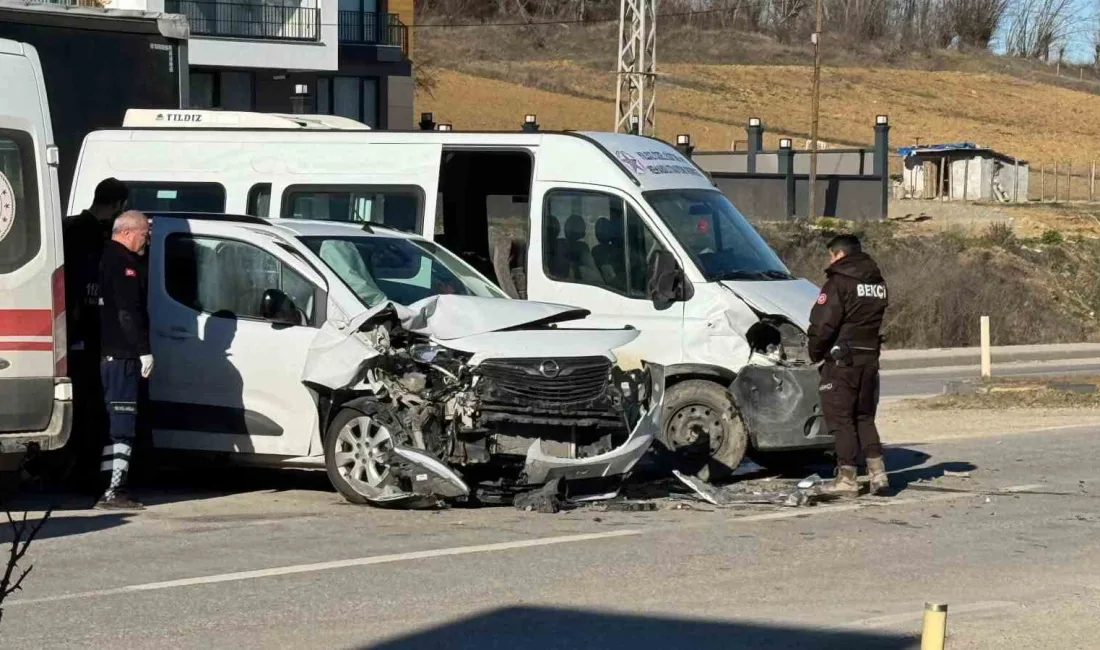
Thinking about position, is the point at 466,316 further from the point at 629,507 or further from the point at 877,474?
the point at 877,474

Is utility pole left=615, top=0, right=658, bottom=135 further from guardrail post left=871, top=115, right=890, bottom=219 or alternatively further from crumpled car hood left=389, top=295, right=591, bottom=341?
crumpled car hood left=389, top=295, right=591, bottom=341

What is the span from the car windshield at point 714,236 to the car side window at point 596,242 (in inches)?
9.7

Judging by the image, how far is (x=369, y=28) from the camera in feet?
161

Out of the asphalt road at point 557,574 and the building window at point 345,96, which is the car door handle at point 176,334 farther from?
the building window at point 345,96

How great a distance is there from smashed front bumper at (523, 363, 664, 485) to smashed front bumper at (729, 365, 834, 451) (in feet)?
3.96

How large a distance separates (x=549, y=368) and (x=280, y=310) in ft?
6.18

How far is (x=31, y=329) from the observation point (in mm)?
9625

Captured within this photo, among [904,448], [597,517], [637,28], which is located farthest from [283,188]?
[637,28]

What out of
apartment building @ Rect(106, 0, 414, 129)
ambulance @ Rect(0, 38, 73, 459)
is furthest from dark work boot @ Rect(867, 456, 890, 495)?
apartment building @ Rect(106, 0, 414, 129)

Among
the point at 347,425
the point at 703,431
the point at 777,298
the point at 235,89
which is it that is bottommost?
the point at 703,431

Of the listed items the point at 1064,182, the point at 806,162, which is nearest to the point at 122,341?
the point at 806,162

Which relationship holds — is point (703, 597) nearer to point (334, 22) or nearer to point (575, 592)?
point (575, 592)

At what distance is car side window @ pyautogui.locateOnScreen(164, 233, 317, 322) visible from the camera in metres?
10.6

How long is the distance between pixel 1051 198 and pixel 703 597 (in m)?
69.3
